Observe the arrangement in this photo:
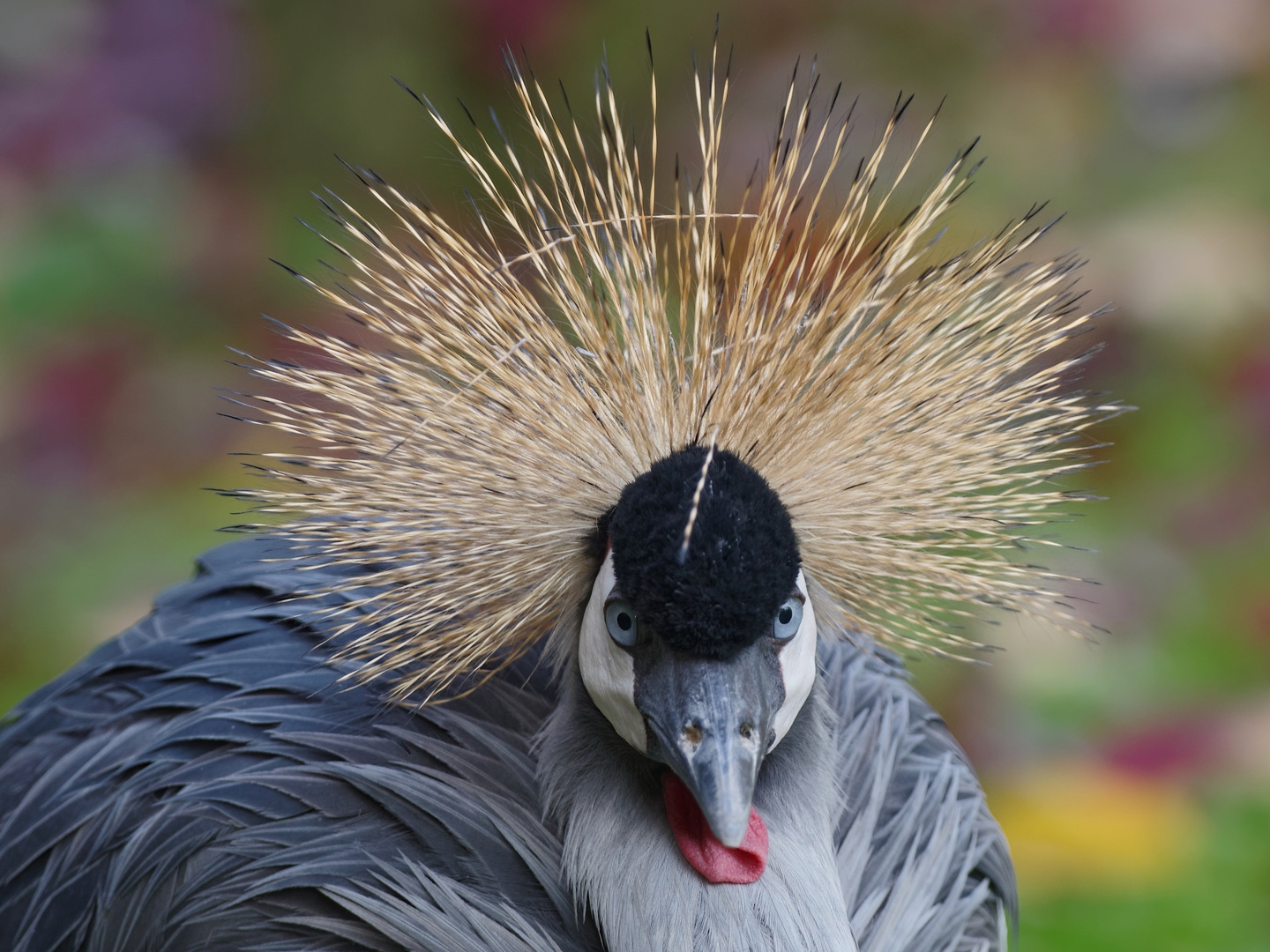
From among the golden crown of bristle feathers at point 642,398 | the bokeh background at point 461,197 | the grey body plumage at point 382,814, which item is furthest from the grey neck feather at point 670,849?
the bokeh background at point 461,197

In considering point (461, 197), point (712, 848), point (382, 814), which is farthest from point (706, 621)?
point (461, 197)

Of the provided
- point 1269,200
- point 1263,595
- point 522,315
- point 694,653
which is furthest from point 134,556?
point 1269,200

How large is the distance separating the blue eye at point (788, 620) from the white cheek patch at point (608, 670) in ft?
0.33

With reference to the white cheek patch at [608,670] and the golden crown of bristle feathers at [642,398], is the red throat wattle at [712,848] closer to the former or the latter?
the white cheek patch at [608,670]

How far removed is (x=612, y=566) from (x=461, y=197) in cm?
178

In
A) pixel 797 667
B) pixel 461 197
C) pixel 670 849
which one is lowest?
pixel 670 849

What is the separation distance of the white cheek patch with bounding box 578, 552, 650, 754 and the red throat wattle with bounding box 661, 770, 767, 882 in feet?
0.19

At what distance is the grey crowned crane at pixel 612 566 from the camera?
2.91 ft

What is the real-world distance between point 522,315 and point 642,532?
0.74 ft

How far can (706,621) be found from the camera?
82cm

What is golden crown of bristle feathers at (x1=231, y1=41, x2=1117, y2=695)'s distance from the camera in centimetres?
94

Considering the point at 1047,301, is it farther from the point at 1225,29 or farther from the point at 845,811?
the point at 1225,29

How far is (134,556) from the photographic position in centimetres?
248

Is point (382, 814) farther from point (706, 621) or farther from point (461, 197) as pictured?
point (461, 197)
